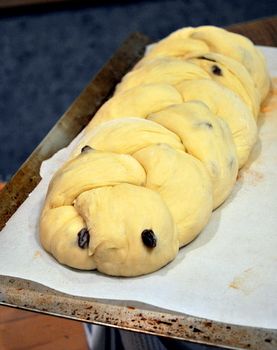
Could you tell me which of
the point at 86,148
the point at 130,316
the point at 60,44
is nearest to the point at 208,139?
the point at 86,148

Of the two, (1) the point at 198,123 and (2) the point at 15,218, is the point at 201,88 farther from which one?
(2) the point at 15,218

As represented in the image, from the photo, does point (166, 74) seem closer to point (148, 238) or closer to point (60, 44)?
point (148, 238)

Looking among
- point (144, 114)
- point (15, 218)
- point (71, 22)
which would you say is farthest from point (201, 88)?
point (71, 22)

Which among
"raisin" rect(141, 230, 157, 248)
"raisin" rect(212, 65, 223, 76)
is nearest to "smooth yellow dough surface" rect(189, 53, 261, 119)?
"raisin" rect(212, 65, 223, 76)

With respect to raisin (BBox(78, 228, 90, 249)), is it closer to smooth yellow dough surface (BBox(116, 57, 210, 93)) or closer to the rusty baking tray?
the rusty baking tray

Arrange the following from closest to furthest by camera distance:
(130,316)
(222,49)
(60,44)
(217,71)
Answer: (130,316)
(217,71)
(222,49)
(60,44)

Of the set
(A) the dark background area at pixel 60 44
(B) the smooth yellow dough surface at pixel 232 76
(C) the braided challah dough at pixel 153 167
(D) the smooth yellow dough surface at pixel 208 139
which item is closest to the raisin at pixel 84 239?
(C) the braided challah dough at pixel 153 167

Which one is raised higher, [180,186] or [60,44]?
[180,186]
